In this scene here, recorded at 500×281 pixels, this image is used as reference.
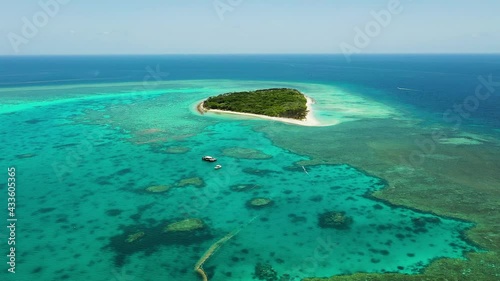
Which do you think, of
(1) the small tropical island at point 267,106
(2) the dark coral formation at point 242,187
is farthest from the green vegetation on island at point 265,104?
(2) the dark coral formation at point 242,187

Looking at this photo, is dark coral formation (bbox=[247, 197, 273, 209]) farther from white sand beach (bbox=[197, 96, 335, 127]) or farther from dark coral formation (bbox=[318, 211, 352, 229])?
white sand beach (bbox=[197, 96, 335, 127])

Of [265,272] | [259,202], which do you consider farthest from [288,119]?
[265,272]

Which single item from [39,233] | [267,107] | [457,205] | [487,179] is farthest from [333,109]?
[39,233]

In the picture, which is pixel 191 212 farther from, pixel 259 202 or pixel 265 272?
pixel 265 272

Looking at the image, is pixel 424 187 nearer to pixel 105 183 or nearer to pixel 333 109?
pixel 105 183

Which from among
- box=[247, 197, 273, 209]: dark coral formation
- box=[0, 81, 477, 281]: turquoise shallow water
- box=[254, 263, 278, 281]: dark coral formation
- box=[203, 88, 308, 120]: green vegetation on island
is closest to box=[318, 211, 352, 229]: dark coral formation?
box=[0, 81, 477, 281]: turquoise shallow water
